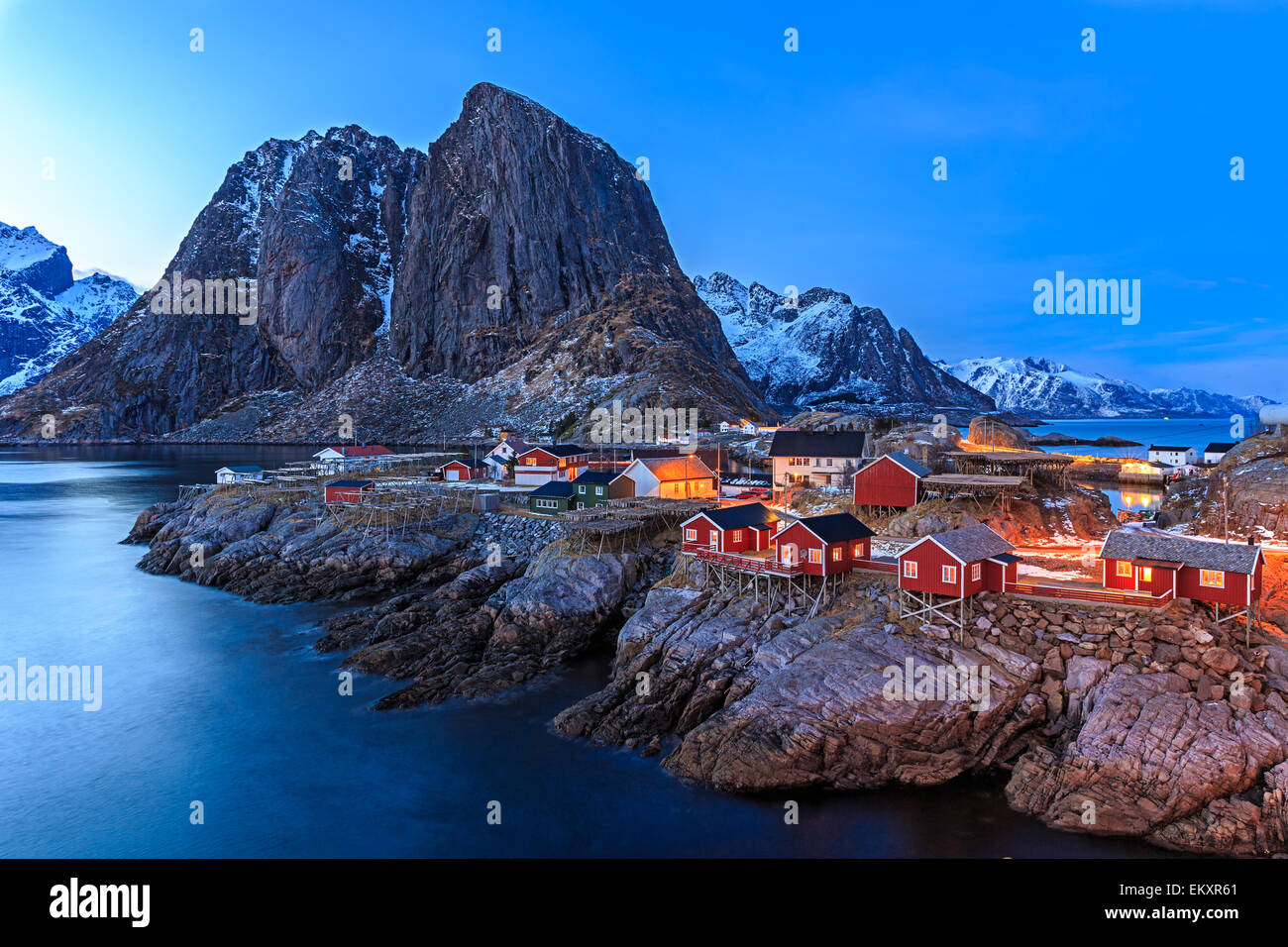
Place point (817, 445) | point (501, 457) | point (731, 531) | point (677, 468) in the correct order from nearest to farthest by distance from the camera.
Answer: point (731, 531) → point (677, 468) → point (817, 445) → point (501, 457)

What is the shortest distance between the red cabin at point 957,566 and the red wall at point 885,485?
43.5 ft

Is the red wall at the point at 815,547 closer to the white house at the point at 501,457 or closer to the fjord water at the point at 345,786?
the fjord water at the point at 345,786

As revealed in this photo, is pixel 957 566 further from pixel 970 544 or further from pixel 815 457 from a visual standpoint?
pixel 815 457

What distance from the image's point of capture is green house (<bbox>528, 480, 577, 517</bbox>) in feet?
175

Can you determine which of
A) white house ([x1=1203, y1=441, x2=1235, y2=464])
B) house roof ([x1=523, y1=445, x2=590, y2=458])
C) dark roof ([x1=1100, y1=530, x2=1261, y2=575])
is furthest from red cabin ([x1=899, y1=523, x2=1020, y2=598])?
white house ([x1=1203, y1=441, x2=1235, y2=464])

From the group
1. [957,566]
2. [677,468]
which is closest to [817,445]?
[677,468]

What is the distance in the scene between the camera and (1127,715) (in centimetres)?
2169

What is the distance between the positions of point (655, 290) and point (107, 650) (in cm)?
17089

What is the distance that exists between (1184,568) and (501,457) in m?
64.0

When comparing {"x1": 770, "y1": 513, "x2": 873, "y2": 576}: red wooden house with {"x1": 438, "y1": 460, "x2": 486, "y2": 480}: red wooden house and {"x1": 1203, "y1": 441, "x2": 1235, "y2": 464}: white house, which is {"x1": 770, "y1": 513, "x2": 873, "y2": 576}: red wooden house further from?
{"x1": 1203, "y1": 441, "x2": 1235, "y2": 464}: white house

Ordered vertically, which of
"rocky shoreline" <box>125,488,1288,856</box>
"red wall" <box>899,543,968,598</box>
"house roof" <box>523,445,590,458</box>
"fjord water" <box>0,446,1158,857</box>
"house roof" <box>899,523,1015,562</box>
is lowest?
"fjord water" <box>0,446,1158,857</box>

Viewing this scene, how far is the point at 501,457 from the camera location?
7962 cm

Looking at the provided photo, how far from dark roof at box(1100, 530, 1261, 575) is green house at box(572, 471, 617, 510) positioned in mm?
31880
